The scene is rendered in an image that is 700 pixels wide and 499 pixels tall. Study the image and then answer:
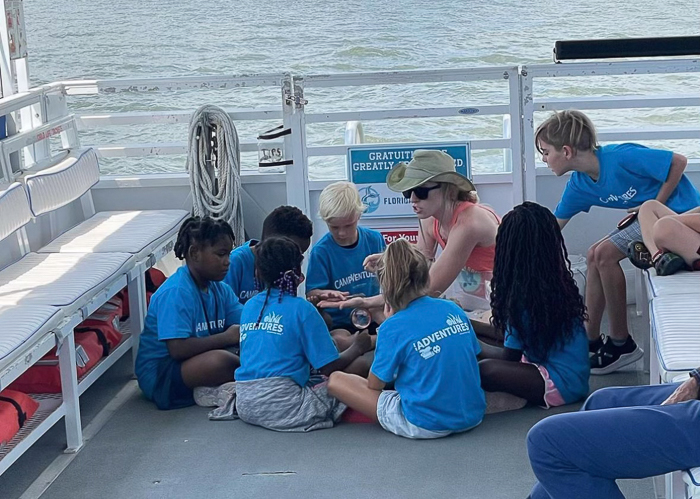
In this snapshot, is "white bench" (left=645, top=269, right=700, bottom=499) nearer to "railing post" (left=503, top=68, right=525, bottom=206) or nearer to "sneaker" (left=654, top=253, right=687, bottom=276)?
"sneaker" (left=654, top=253, right=687, bottom=276)

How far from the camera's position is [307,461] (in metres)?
3.51

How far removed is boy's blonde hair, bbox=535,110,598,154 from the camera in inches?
163

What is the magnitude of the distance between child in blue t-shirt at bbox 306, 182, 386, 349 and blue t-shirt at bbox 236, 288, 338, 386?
610 mm

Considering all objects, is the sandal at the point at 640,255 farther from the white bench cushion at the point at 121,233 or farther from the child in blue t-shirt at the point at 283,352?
the white bench cushion at the point at 121,233

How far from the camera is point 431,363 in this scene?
11.5ft

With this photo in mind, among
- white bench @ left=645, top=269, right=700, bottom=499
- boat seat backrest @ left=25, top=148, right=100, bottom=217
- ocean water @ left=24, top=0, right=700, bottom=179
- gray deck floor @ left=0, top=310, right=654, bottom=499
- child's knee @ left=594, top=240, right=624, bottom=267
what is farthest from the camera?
ocean water @ left=24, top=0, right=700, bottom=179

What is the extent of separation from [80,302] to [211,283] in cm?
57

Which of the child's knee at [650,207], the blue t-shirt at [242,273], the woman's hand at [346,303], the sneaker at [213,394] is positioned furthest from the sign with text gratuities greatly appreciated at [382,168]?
the sneaker at [213,394]

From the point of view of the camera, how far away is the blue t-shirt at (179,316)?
3971mm

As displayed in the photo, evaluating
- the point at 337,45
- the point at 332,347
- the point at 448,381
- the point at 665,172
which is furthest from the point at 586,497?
the point at 337,45

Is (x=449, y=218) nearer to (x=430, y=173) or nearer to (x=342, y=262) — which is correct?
(x=430, y=173)

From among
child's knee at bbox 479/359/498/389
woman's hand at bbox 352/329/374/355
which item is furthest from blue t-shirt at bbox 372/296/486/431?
woman's hand at bbox 352/329/374/355

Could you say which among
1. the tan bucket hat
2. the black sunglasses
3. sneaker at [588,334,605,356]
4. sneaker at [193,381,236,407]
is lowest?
sneaker at [193,381,236,407]

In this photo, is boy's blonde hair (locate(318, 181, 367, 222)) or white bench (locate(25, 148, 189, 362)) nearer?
boy's blonde hair (locate(318, 181, 367, 222))
